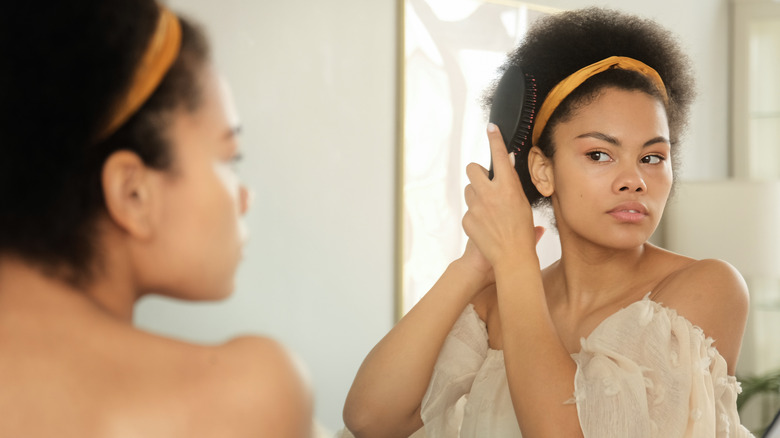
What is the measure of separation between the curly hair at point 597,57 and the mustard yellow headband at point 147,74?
1.95 feet

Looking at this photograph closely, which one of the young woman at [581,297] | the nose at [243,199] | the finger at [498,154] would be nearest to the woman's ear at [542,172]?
the young woman at [581,297]

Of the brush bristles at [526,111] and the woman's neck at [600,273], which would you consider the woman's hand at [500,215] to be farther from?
the woman's neck at [600,273]

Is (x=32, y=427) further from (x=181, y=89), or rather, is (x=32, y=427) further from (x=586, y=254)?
(x=586, y=254)

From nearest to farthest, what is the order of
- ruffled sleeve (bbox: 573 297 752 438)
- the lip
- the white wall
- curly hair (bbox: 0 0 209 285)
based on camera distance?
1. curly hair (bbox: 0 0 209 285)
2. ruffled sleeve (bbox: 573 297 752 438)
3. the lip
4. the white wall

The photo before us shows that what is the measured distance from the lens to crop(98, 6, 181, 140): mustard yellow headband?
1.13 ft

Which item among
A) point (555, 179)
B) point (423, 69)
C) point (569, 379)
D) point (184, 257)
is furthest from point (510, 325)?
point (423, 69)

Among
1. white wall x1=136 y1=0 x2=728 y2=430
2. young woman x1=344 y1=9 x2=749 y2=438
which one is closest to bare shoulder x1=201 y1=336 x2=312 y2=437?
young woman x1=344 y1=9 x2=749 y2=438

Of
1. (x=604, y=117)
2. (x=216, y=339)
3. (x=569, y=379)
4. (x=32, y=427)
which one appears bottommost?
(x=216, y=339)

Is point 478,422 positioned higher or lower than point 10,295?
lower

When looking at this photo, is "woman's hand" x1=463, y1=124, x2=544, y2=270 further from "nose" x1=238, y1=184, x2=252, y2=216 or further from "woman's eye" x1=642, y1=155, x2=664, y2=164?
"nose" x1=238, y1=184, x2=252, y2=216

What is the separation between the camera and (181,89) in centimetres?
36

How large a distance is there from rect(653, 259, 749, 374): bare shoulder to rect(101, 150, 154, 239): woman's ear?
23.0 inches

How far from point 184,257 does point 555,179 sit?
0.59 meters

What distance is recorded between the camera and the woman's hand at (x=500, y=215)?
0.79 metres
